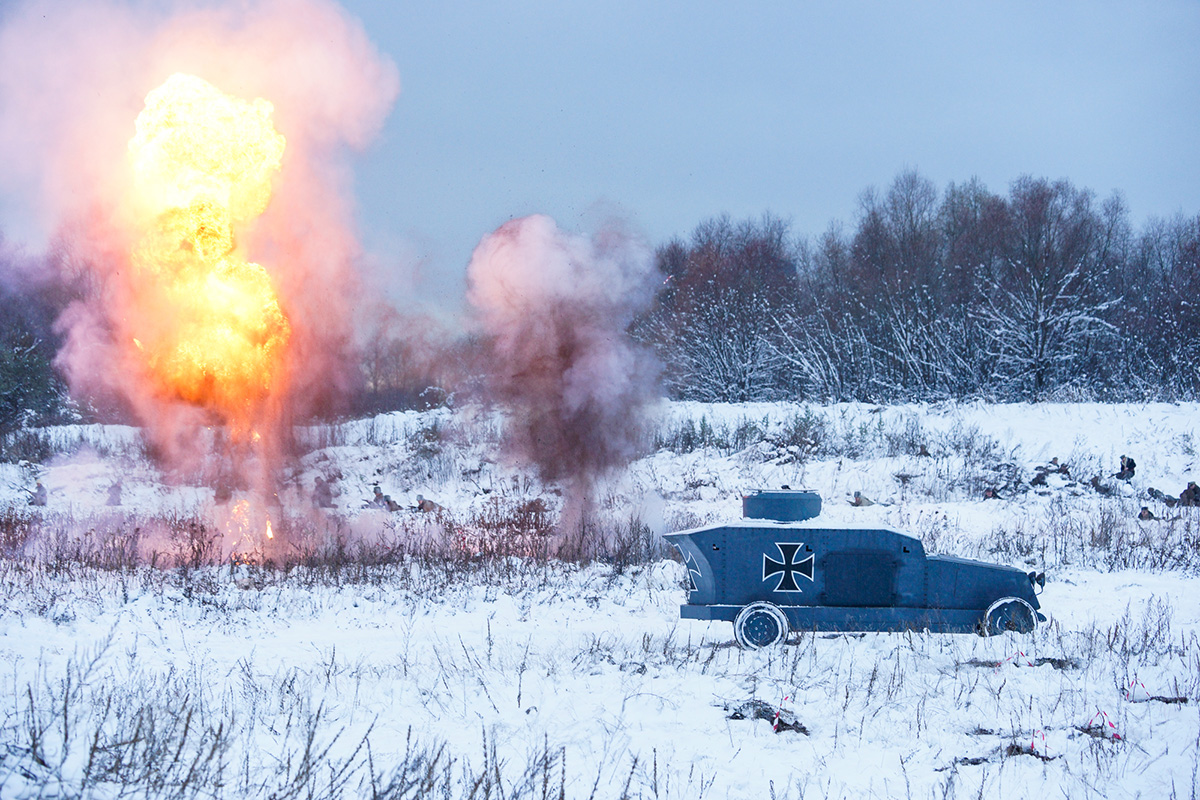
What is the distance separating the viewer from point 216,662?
8.80 metres

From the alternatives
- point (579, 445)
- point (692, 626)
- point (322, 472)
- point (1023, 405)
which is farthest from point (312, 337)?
point (1023, 405)

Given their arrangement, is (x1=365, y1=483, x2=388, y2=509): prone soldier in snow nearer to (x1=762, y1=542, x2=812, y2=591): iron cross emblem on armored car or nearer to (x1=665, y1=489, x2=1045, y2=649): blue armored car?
(x1=665, y1=489, x2=1045, y2=649): blue armored car

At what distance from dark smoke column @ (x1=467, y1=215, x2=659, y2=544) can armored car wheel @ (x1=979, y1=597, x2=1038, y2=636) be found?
844cm

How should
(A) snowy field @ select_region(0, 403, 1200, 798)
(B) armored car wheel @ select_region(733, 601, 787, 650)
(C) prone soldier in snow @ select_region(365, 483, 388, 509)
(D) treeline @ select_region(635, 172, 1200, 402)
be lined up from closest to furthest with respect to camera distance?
(A) snowy field @ select_region(0, 403, 1200, 798) < (B) armored car wheel @ select_region(733, 601, 787, 650) < (C) prone soldier in snow @ select_region(365, 483, 388, 509) < (D) treeline @ select_region(635, 172, 1200, 402)

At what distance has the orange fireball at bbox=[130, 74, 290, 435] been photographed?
16.2 meters

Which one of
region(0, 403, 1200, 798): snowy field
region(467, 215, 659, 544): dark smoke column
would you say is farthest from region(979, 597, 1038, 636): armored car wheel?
region(467, 215, 659, 544): dark smoke column

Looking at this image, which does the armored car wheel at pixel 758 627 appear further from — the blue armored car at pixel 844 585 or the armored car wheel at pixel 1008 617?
the armored car wheel at pixel 1008 617

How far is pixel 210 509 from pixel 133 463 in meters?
6.32

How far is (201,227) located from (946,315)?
104 ft

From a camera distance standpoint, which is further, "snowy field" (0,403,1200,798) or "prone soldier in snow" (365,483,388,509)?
"prone soldier in snow" (365,483,388,509)

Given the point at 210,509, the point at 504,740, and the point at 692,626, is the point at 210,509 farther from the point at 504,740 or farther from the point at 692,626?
the point at 504,740


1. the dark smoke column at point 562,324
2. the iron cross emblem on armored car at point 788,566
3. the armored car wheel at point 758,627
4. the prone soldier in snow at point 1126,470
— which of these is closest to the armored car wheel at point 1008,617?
the iron cross emblem on armored car at point 788,566

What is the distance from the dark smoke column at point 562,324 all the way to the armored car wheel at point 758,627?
743 centimetres

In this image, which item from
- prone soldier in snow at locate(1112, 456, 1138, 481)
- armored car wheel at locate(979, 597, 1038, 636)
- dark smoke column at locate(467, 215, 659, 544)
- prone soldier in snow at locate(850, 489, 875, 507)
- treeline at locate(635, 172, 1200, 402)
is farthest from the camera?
treeline at locate(635, 172, 1200, 402)
